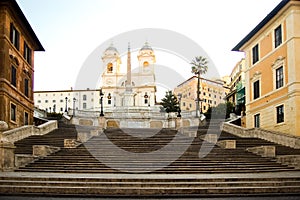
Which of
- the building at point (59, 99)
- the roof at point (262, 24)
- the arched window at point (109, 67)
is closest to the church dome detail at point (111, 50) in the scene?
the arched window at point (109, 67)

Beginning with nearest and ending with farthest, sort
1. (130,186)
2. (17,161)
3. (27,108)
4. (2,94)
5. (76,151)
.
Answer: (130,186)
(17,161)
(76,151)
(2,94)
(27,108)

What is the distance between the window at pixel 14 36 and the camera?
1235 inches

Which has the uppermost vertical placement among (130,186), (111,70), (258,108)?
(111,70)

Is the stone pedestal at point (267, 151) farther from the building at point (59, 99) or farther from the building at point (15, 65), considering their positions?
the building at point (59, 99)

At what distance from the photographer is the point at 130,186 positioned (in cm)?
1373

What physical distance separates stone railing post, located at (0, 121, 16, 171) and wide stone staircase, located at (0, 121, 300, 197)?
18.7 inches

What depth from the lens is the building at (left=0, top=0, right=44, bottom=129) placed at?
96.0 ft

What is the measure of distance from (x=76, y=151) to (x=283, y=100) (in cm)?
1563

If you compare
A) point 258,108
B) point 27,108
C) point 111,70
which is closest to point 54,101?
point 111,70

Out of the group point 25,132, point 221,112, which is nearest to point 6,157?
point 25,132

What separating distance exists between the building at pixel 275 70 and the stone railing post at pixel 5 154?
1865 cm

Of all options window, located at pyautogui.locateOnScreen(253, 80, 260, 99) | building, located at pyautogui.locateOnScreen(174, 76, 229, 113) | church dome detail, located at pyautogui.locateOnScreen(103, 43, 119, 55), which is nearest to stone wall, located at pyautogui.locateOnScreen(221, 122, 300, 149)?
window, located at pyautogui.locateOnScreen(253, 80, 260, 99)

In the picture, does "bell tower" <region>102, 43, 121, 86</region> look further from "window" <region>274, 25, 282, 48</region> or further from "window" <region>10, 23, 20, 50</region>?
"window" <region>274, 25, 282, 48</region>

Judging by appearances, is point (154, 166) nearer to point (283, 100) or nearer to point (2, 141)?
point (2, 141)
